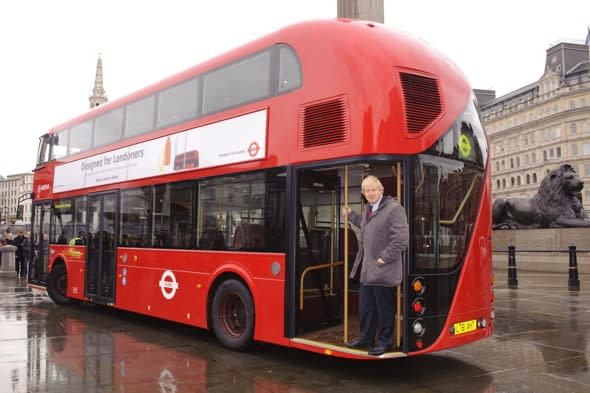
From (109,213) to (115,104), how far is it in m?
2.07

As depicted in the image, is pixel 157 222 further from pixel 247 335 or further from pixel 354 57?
pixel 354 57

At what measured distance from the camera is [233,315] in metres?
7.75

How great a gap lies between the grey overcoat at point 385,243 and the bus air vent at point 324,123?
2.96 ft

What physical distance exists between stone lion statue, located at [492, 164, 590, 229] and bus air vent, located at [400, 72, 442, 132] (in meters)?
17.7

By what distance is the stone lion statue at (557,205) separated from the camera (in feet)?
70.8

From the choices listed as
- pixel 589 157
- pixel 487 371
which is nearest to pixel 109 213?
pixel 487 371

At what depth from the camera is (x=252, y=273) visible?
23.4 feet

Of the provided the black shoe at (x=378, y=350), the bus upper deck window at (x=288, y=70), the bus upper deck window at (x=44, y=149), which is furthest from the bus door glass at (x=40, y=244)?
the black shoe at (x=378, y=350)

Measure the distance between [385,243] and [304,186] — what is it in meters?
1.48

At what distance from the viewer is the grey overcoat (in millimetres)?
5684

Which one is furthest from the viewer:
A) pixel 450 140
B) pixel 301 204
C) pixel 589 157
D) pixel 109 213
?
pixel 589 157

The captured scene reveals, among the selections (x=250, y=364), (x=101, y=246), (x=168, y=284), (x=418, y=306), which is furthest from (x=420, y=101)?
(x=101, y=246)

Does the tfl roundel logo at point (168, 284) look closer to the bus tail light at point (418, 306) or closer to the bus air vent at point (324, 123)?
the bus air vent at point (324, 123)

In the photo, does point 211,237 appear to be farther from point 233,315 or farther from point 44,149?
point 44,149
